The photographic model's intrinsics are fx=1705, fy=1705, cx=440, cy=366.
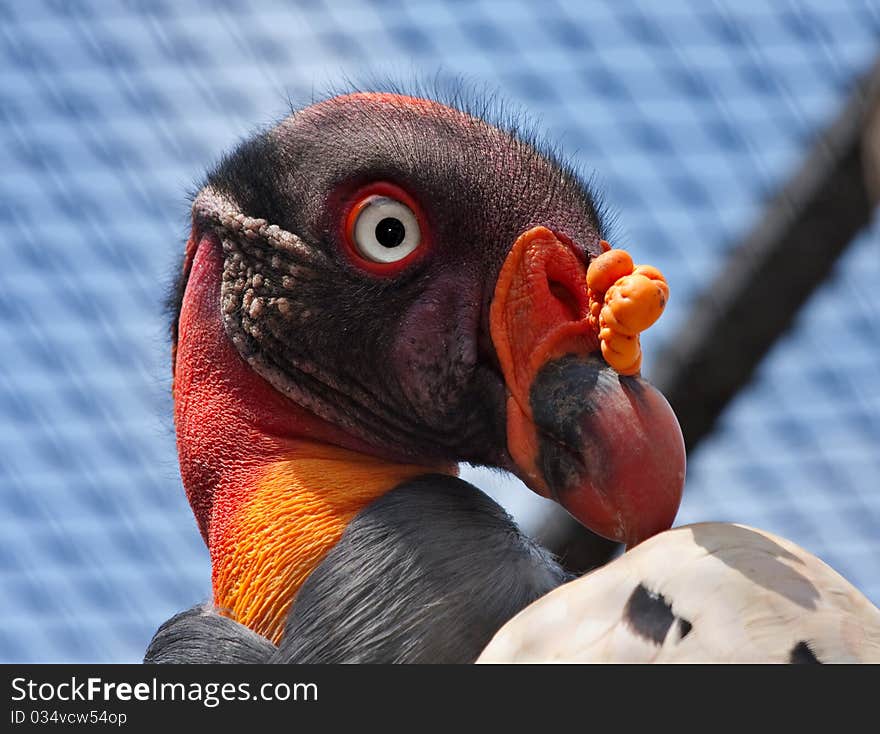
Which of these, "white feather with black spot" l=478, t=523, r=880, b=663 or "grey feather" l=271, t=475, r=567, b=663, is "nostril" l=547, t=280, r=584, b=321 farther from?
"white feather with black spot" l=478, t=523, r=880, b=663

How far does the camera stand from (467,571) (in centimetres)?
251

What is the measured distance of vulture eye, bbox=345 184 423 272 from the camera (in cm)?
279

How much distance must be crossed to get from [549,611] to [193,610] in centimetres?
70

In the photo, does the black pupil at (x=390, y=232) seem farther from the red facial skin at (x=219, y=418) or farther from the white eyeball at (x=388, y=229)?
the red facial skin at (x=219, y=418)

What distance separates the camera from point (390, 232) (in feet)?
9.17

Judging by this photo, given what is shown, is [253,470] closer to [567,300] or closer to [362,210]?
[362,210]

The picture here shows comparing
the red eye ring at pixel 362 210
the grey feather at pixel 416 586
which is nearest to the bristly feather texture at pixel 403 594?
the grey feather at pixel 416 586

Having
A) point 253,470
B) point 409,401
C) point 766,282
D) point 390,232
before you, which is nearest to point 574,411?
point 409,401

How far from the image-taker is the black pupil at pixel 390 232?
2.79 m

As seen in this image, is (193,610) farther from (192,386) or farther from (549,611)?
(549,611)

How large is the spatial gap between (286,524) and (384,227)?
51 centimetres

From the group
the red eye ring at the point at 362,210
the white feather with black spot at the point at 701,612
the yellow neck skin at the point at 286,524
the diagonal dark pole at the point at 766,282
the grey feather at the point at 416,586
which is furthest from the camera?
the diagonal dark pole at the point at 766,282

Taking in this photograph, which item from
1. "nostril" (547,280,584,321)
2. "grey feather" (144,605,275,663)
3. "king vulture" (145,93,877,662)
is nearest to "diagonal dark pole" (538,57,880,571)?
"king vulture" (145,93,877,662)

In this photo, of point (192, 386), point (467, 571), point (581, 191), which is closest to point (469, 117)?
point (581, 191)
